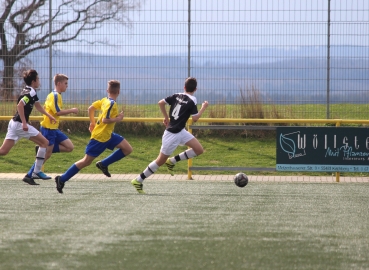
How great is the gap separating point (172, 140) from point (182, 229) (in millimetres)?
3826

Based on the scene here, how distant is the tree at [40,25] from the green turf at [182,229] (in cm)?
681

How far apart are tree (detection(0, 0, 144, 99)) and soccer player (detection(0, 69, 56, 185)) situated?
18.5 ft

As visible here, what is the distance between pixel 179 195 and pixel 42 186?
235 centimetres

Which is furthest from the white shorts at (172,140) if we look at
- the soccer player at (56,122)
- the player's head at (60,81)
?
the player's head at (60,81)

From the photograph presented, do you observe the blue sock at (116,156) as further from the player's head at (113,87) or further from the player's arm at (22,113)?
the player's arm at (22,113)

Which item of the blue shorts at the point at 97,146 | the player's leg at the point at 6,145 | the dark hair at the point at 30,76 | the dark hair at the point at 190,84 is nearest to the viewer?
the blue shorts at the point at 97,146

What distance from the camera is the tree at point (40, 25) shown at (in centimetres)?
1772

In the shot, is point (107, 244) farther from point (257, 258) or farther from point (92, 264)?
point (257, 258)

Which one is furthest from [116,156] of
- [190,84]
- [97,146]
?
[190,84]

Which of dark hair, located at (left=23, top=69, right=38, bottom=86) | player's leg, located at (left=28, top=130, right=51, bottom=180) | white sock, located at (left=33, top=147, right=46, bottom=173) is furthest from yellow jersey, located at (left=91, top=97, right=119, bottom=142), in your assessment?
white sock, located at (left=33, top=147, right=46, bottom=173)

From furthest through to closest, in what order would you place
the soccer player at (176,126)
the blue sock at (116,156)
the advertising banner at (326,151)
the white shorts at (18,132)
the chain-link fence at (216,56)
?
the chain-link fence at (216,56) < the advertising banner at (326,151) < the white shorts at (18,132) < the blue sock at (116,156) < the soccer player at (176,126)

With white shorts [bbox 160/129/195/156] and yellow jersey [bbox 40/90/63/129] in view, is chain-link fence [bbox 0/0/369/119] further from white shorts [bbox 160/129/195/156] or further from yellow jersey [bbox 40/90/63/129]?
white shorts [bbox 160/129/195/156]

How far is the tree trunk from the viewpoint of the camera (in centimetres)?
1792

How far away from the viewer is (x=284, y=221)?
313 inches
